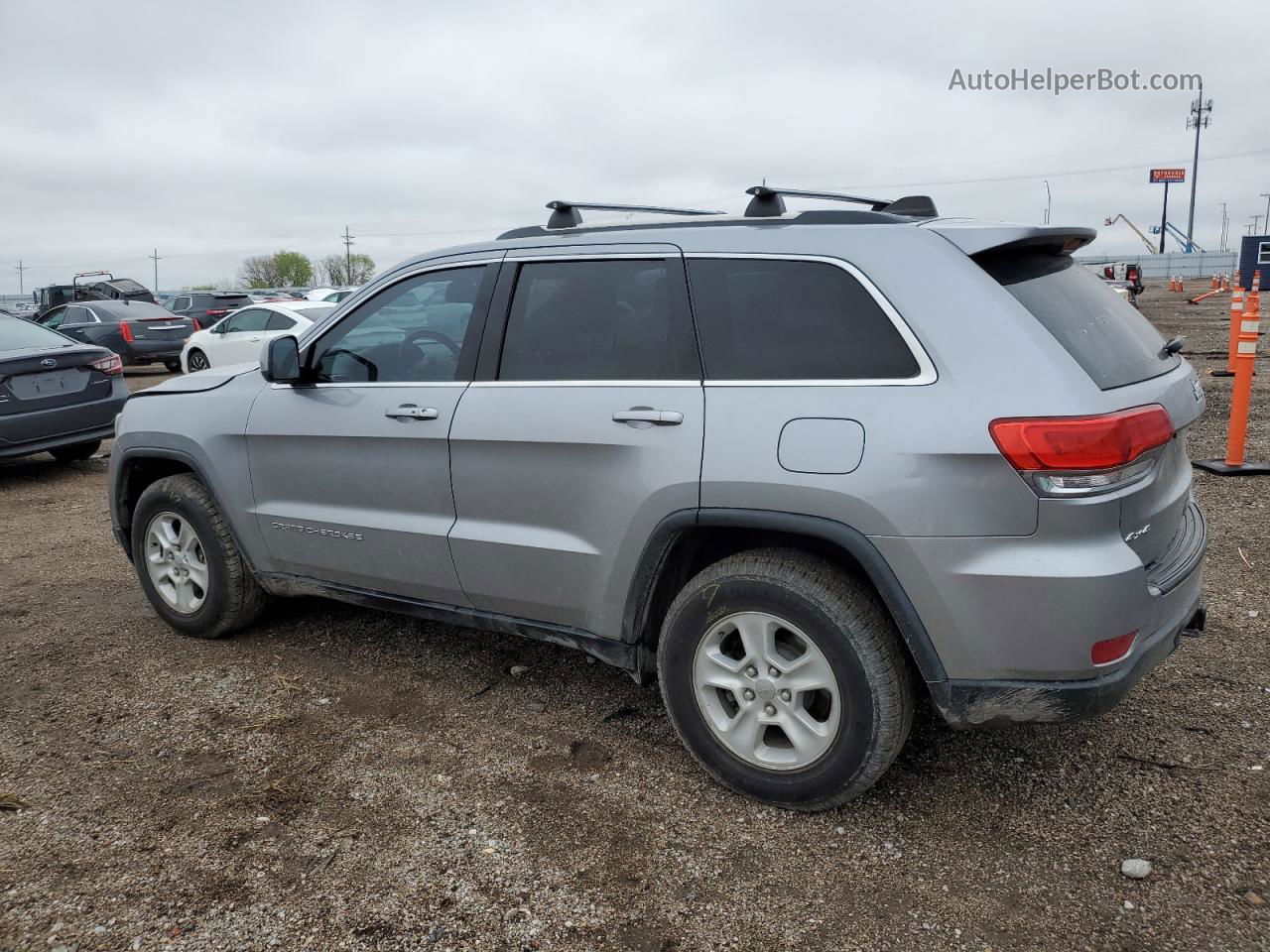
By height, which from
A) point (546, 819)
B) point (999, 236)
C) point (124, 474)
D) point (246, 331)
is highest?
point (999, 236)

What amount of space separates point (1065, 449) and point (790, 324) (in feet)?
2.86

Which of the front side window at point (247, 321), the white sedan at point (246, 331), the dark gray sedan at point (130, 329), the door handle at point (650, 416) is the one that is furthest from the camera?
the dark gray sedan at point (130, 329)

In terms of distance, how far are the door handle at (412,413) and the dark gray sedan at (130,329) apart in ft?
52.3

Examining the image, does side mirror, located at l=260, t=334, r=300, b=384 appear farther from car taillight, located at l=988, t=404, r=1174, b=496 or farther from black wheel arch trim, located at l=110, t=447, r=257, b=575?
car taillight, located at l=988, t=404, r=1174, b=496

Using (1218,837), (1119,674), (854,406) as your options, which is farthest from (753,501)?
(1218,837)

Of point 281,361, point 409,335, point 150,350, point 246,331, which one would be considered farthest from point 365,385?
point 150,350

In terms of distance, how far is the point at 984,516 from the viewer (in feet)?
8.63

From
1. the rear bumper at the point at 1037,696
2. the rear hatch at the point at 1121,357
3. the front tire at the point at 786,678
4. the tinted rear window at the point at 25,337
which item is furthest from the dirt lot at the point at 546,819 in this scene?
the tinted rear window at the point at 25,337

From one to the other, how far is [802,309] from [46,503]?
23.6ft

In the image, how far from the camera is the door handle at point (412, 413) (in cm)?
366

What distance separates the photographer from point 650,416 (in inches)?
124

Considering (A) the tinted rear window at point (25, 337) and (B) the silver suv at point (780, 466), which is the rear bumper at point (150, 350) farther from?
(B) the silver suv at point (780, 466)

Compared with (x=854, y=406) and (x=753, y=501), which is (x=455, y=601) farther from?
(x=854, y=406)

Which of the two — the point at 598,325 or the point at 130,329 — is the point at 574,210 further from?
the point at 130,329
